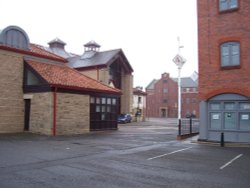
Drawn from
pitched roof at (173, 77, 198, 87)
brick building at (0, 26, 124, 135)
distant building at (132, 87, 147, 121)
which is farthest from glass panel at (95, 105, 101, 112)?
pitched roof at (173, 77, 198, 87)

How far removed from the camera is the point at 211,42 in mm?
18312

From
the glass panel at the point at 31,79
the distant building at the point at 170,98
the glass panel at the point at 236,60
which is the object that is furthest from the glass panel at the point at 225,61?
the distant building at the point at 170,98

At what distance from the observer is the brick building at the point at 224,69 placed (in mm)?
17047

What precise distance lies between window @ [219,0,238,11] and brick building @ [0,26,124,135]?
36.1 ft

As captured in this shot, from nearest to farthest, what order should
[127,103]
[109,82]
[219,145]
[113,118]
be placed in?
[219,145]
[113,118]
[109,82]
[127,103]

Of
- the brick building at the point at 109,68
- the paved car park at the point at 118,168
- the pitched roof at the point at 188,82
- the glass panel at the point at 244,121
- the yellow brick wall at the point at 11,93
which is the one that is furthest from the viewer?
the pitched roof at the point at 188,82

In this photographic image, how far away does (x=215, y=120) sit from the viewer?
1798cm

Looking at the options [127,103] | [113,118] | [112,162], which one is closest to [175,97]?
[127,103]

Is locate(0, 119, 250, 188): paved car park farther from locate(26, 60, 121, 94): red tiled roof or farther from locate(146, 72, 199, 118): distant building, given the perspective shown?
locate(146, 72, 199, 118): distant building

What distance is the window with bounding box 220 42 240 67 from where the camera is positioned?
1741 centimetres

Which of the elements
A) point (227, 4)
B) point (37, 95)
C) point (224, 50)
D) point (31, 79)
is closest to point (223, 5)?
point (227, 4)

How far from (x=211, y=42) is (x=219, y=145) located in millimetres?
6277

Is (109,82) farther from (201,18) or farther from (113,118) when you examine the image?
(201,18)

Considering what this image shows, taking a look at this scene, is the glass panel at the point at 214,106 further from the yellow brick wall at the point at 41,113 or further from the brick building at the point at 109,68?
the brick building at the point at 109,68
